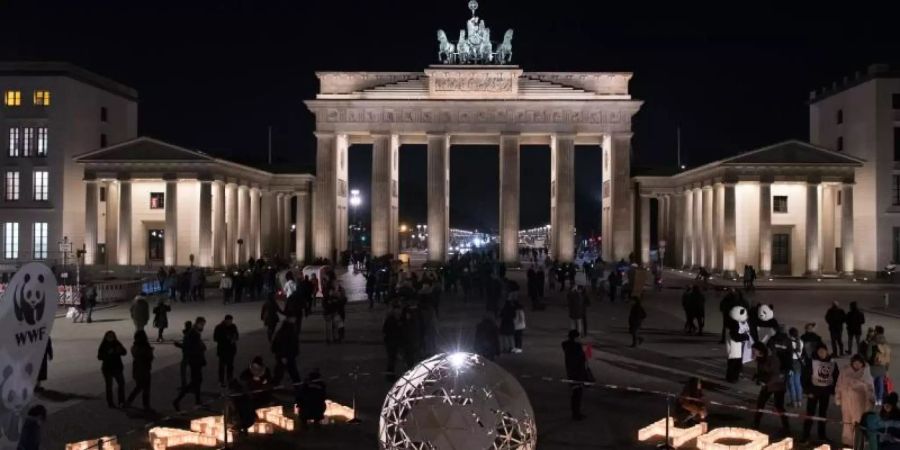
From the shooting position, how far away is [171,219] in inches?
2005

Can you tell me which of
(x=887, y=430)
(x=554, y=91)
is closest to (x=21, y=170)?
(x=554, y=91)

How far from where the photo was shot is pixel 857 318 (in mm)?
19797

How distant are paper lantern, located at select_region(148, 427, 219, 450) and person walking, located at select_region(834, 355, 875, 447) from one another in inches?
356

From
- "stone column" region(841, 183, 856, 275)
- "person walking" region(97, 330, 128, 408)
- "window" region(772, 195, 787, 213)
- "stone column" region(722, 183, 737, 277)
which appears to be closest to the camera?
"person walking" region(97, 330, 128, 408)

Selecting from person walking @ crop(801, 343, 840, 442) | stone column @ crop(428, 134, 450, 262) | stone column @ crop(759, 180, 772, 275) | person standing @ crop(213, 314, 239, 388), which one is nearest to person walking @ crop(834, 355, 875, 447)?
person walking @ crop(801, 343, 840, 442)

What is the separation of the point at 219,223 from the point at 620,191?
92.5ft

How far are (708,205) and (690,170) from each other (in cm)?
290

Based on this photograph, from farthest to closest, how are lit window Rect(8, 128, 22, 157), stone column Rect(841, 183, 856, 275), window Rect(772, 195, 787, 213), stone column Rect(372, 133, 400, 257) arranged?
stone column Rect(372, 133, 400, 257) → lit window Rect(8, 128, 22, 157) → window Rect(772, 195, 787, 213) → stone column Rect(841, 183, 856, 275)

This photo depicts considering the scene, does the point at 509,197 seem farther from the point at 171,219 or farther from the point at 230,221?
the point at 171,219

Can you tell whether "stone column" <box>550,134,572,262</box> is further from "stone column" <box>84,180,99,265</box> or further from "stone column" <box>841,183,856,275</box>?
→ "stone column" <box>84,180,99,265</box>

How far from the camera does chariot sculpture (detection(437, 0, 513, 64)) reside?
59.4m

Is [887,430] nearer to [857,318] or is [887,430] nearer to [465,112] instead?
[857,318]

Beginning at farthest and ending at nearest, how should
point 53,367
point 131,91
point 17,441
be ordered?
point 131,91, point 53,367, point 17,441

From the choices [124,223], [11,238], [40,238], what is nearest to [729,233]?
[124,223]
